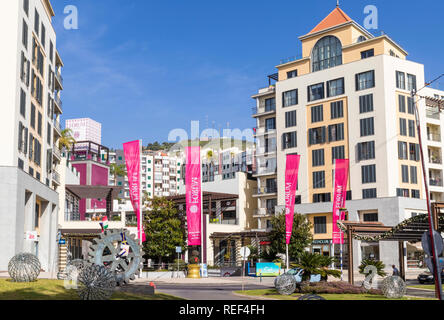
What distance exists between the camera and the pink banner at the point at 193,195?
48375 millimetres

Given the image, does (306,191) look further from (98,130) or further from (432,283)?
(98,130)

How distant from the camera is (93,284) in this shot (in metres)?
19.6

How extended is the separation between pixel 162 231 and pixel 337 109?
28.9 m

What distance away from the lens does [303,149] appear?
78.9 meters

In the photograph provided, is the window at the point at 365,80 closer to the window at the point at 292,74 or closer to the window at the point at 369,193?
the window at the point at 292,74

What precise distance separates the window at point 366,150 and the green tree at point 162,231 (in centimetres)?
2472

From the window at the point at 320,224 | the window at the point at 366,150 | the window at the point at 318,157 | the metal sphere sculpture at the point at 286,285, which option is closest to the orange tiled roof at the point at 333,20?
the window at the point at 318,157

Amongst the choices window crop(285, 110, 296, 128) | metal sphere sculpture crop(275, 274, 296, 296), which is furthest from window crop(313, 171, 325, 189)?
metal sphere sculpture crop(275, 274, 296, 296)

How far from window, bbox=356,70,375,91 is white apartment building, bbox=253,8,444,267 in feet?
0.42

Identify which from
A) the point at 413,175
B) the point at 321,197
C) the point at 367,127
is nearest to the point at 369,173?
the point at 413,175

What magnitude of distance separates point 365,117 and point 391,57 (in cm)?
825

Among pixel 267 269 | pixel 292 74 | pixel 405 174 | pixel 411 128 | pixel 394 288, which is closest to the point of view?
pixel 394 288

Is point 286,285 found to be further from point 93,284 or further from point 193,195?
point 193,195
